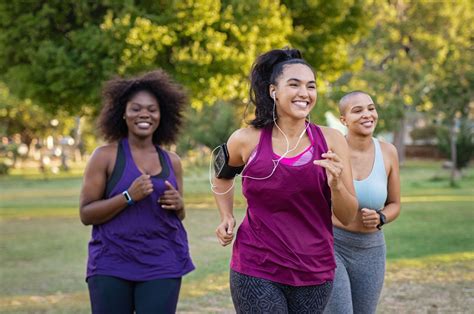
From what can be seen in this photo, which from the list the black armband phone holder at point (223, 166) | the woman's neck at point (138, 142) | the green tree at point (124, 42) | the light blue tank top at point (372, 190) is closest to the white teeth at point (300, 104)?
the black armband phone holder at point (223, 166)

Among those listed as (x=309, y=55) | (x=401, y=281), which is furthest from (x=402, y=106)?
(x=401, y=281)

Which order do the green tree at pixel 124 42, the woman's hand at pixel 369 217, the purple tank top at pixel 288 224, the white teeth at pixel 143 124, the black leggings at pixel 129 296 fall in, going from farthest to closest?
1. the green tree at pixel 124 42
2. the white teeth at pixel 143 124
3. the woman's hand at pixel 369 217
4. the black leggings at pixel 129 296
5. the purple tank top at pixel 288 224

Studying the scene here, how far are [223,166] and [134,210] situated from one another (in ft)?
2.62

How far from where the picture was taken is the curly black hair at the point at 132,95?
5.64 metres

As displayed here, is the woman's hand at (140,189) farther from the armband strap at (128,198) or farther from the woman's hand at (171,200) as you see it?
the woman's hand at (171,200)

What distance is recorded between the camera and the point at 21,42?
21938mm

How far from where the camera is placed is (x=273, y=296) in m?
4.21

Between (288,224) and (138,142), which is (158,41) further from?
(288,224)

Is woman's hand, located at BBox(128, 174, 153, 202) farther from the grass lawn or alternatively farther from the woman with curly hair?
the grass lawn

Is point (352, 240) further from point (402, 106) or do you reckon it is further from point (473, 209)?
point (402, 106)

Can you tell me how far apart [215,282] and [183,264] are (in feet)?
21.2

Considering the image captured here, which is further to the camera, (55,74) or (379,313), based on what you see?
(55,74)

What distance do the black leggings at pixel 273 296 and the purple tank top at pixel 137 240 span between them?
0.85 metres

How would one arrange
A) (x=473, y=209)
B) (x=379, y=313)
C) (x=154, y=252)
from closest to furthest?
(x=154, y=252) < (x=379, y=313) < (x=473, y=209)
